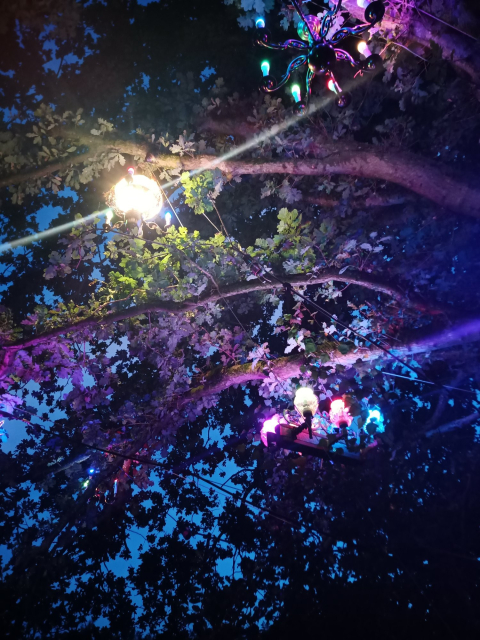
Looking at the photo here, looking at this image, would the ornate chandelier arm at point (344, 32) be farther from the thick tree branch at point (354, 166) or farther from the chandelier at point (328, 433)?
the chandelier at point (328, 433)

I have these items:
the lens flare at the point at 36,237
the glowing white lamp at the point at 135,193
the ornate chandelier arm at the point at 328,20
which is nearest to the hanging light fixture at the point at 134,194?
the glowing white lamp at the point at 135,193

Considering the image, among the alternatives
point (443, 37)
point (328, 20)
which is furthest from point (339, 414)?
point (443, 37)

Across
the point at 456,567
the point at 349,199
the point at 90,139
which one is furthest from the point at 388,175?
the point at 456,567

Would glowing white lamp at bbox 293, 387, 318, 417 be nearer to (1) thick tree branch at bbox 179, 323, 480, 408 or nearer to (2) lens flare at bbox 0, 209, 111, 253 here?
(1) thick tree branch at bbox 179, 323, 480, 408

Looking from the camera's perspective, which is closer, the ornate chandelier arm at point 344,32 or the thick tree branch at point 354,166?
the ornate chandelier arm at point 344,32

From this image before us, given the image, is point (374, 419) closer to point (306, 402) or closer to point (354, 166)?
point (306, 402)

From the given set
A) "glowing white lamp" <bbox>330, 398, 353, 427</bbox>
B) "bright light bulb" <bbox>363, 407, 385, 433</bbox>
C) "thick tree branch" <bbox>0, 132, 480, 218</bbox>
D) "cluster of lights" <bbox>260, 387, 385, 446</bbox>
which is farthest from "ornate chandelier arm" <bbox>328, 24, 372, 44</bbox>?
"bright light bulb" <bbox>363, 407, 385, 433</bbox>
